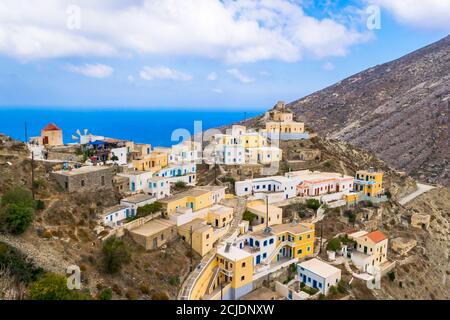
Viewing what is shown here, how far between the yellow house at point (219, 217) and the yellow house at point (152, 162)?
9250mm

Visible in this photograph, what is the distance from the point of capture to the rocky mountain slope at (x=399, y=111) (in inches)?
2830

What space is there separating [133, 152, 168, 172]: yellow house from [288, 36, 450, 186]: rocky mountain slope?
161ft

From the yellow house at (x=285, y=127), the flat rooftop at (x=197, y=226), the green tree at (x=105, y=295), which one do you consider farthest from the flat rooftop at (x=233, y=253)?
the yellow house at (x=285, y=127)

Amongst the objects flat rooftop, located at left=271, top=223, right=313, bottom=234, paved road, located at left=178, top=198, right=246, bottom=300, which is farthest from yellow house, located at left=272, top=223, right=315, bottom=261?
paved road, located at left=178, top=198, right=246, bottom=300

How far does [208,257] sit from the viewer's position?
24875 mm

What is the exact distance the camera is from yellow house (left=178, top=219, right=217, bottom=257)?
25344 mm

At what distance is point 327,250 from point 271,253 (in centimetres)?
562

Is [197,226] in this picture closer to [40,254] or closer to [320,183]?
[40,254]

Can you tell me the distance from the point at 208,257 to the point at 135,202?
6858 mm

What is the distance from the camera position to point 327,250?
3012cm

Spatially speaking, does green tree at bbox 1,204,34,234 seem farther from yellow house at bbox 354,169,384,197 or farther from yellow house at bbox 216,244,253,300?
yellow house at bbox 354,169,384,197

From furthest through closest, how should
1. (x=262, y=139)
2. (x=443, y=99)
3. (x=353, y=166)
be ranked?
1. (x=443, y=99)
2. (x=353, y=166)
3. (x=262, y=139)
